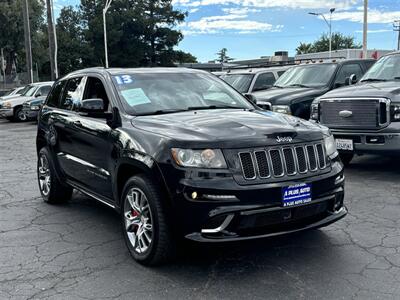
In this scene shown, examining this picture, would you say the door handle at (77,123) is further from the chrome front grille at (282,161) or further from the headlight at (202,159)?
the chrome front grille at (282,161)

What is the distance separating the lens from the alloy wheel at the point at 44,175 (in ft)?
21.7

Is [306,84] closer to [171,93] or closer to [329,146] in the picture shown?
[171,93]

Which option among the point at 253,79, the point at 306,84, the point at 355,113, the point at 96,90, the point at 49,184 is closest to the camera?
the point at 96,90

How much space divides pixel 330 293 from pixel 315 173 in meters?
0.99

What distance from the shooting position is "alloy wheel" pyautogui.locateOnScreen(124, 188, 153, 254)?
422cm

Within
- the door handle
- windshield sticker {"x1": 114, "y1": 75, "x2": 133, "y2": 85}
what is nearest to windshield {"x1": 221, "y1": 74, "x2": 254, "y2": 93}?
the door handle

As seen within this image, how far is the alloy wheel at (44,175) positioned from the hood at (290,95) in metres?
4.96

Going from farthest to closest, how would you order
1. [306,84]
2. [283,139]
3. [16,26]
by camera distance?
1. [16,26]
2. [306,84]
3. [283,139]

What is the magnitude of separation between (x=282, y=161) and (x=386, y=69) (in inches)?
224

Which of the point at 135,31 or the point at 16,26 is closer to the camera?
the point at 16,26

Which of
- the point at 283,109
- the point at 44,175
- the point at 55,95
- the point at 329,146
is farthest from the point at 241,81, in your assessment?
the point at 329,146

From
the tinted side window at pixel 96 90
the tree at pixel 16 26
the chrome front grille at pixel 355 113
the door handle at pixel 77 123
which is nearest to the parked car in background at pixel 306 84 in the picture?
the chrome front grille at pixel 355 113

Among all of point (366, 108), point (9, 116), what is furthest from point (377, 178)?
point (9, 116)

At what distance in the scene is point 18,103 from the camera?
72.9 ft
